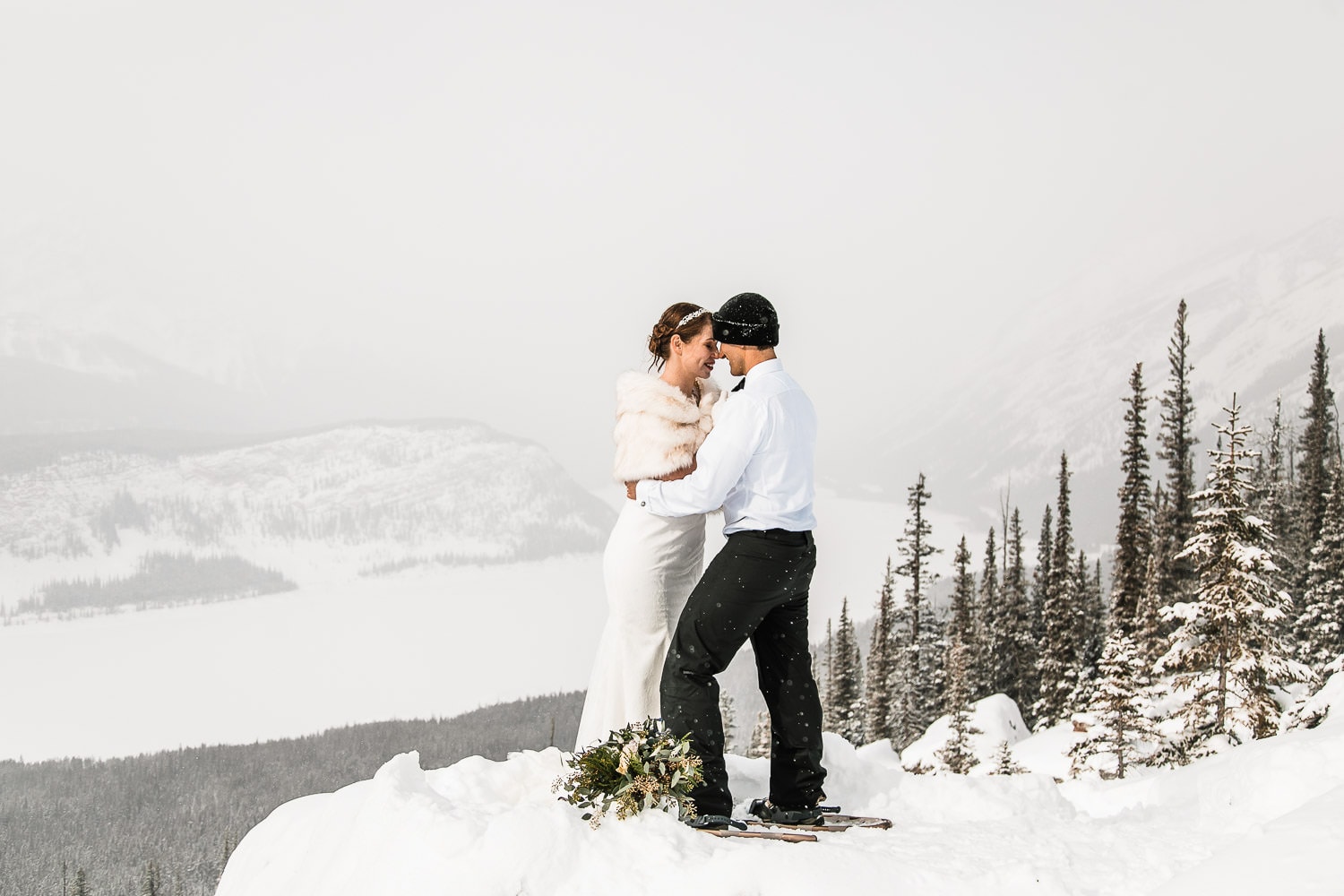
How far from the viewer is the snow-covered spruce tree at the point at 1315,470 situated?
55844 mm

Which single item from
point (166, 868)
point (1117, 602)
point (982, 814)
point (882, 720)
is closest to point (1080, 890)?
point (982, 814)

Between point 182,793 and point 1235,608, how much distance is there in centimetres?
16191

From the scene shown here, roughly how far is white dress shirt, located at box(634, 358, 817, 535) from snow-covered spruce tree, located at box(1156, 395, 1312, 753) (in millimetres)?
21810

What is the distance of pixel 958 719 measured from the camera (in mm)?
41188

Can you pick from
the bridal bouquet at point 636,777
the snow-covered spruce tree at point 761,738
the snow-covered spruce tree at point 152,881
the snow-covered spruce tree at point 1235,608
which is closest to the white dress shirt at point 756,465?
the bridal bouquet at point 636,777

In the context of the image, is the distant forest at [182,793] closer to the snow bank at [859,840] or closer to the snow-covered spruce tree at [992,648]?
the snow-covered spruce tree at [992,648]

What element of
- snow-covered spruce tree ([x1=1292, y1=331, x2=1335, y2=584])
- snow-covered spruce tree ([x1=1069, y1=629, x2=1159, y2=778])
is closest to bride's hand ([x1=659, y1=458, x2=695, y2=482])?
snow-covered spruce tree ([x1=1069, y1=629, x2=1159, y2=778])

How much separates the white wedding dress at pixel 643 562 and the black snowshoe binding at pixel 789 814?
113cm

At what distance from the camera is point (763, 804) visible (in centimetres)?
684

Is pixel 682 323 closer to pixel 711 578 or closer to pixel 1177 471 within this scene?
pixel 711 578

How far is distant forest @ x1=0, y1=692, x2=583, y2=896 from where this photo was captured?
12556 cm

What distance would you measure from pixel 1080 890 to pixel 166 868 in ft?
465

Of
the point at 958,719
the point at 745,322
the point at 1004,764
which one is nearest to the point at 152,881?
the point at 958,719

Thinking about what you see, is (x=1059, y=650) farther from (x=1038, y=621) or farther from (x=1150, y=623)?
(x=1150, y=623)
